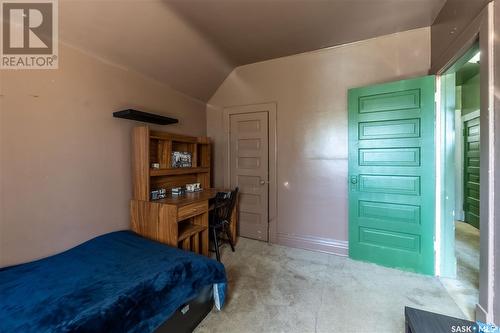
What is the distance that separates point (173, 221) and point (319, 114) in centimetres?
220

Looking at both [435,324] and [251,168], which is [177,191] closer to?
[251,168]

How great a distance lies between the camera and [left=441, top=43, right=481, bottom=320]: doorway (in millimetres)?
1979

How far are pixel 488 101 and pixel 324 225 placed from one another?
6.42 ft

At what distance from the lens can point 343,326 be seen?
1.55m

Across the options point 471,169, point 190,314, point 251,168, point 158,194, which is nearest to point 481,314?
point 190,314

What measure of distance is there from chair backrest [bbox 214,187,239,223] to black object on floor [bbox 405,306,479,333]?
1922 millimetres

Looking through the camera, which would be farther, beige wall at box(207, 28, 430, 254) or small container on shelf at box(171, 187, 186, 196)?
small container on shelf at box(171, 187, 186, 196)

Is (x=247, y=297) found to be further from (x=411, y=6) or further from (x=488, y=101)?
(x=411, y=6)

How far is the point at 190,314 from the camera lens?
58.5 inches

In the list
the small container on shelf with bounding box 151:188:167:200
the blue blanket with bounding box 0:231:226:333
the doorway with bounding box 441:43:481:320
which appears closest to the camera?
the blue blanket with bounding box 0:231:226:333

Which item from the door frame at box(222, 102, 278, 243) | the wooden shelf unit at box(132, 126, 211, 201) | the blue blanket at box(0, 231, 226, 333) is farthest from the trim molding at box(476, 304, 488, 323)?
the wooden shelf unit at box(132, 126, 211, 201)

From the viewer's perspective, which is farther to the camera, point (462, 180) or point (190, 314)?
point (462, 180)

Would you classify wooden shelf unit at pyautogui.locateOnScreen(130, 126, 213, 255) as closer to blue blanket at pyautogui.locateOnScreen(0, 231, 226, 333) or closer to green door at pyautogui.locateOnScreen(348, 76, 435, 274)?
blue blanket at pyautogui.locateOnScreen(0, 231, 226, 333)

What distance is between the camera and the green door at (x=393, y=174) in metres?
2.19
